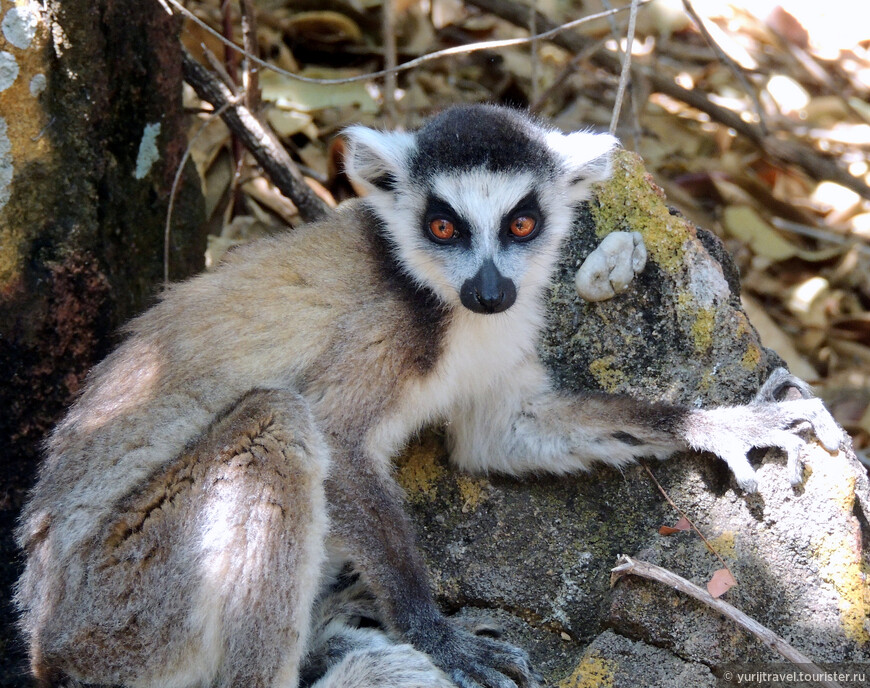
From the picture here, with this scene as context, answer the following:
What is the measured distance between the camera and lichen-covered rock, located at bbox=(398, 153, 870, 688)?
448 cm

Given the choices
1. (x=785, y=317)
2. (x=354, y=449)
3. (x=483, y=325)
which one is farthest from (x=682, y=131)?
(x=354, y=449)

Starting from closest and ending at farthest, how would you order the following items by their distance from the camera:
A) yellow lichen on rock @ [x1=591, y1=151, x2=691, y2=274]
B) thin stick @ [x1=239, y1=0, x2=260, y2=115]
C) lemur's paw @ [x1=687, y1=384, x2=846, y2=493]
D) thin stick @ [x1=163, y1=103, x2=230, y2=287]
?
lemur's paw @ [x1=687, y1=384, x2=846, y2=493], yellow lichen on rock @ [x1=591, y1=151, x2=691, y2=274], thin stick @ [x1=163, y1=103, x2=230, y2=287], thin stick @ [x1=239, y1=0, x2=260, y2=115]

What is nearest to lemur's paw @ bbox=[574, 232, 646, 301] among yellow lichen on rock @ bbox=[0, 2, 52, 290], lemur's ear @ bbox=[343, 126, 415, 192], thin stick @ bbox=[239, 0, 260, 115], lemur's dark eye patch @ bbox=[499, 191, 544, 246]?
lemur's dark eye patch @ bbox=[499, 191, 544, 246]

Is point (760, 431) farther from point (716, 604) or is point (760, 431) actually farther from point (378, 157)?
point (378, 157)

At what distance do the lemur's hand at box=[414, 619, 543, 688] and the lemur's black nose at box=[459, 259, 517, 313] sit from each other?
1540 mm

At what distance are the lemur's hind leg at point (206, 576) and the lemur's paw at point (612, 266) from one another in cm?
197

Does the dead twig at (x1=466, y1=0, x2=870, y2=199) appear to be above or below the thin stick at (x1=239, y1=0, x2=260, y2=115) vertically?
below

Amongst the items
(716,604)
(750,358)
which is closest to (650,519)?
(716,604)

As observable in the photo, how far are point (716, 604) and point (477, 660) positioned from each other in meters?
1.14

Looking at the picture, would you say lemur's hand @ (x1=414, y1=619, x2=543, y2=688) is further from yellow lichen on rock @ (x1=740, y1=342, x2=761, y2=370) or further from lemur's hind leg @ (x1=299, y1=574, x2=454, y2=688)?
yellow lichen on rock @ (x1=740, y1=342, x2=761, y2=370)

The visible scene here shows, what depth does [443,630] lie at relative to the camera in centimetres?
451

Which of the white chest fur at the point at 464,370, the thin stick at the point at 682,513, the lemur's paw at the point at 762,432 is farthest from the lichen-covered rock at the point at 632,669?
the white chest fur at the point at 464,370

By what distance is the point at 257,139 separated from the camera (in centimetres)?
733

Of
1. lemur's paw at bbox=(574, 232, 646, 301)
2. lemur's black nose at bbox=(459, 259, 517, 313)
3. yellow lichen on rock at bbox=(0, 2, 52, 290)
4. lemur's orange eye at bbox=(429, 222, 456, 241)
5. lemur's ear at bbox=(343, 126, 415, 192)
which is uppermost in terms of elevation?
yellow lichen on rock at bbox=(0, 2, 52, 290)
